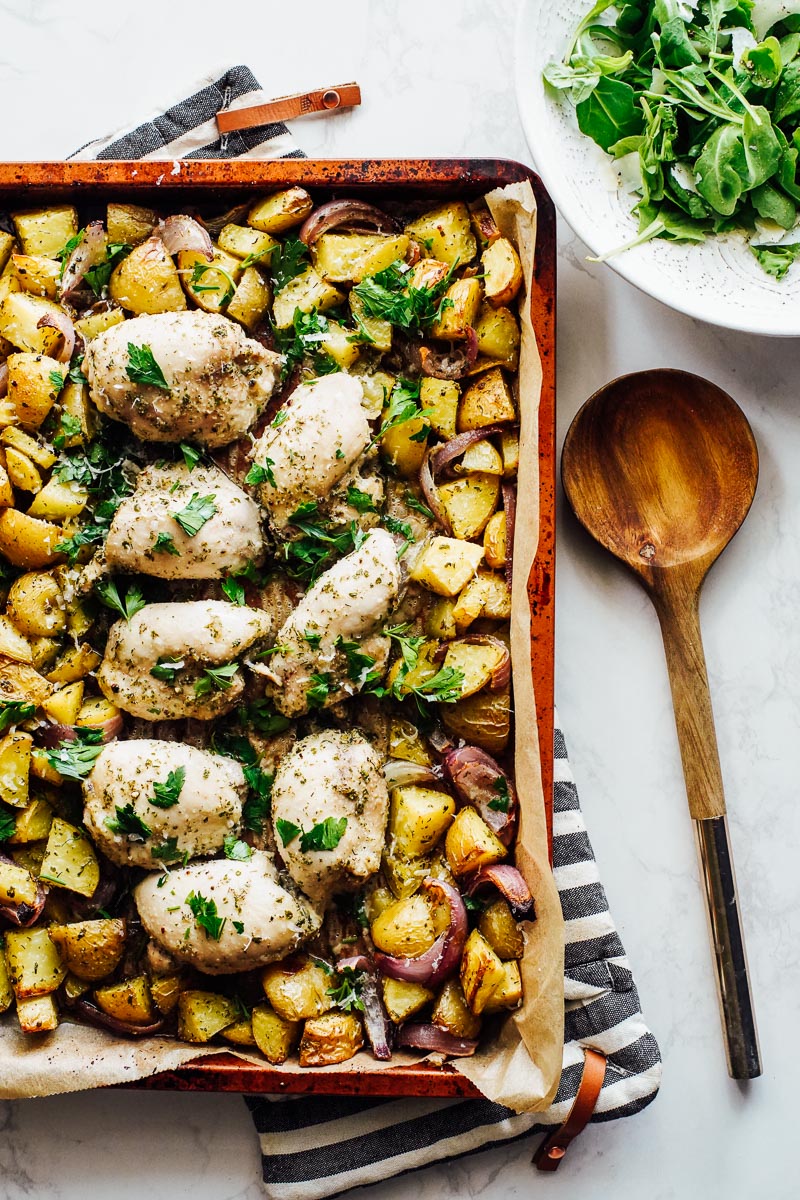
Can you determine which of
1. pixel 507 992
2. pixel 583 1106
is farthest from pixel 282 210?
pixel 583 1106

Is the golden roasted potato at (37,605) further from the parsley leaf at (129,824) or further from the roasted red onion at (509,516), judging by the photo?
the roasted red onion at (509,516)

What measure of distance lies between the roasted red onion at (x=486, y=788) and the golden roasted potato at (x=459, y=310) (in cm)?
92

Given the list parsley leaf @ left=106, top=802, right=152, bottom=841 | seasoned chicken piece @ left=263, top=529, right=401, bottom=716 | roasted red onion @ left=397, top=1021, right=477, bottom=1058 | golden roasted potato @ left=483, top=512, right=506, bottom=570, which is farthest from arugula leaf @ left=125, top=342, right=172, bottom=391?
roasted red onion @ left=397, top=1021, right=477, bottom=1058

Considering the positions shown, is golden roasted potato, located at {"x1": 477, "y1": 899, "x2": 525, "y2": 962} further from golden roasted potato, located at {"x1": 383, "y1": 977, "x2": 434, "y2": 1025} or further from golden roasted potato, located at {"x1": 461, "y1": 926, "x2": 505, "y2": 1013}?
golden roasted potato, located at {"x1": 383, "y1": 977, "x2": 434, "y2": 1025}

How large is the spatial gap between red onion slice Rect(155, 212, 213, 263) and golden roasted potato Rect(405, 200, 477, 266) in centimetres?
46

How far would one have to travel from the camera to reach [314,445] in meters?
2.15

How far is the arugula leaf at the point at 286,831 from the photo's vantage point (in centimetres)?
214

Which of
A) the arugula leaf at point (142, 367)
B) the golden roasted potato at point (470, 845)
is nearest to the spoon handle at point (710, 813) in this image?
the golden roasted potato at point (470, 845)

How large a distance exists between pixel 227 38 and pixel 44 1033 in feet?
8.07

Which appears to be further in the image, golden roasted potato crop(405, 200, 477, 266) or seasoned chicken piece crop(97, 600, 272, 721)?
golden roasted potato crop(405, 200, 477, 266)

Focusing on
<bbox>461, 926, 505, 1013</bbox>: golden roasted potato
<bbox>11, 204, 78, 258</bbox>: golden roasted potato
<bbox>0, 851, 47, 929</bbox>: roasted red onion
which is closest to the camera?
<bbox>461, 926, 505, 1013</bbox>: golden roasted potato

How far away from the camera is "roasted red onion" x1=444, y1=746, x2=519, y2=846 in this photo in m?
2.20

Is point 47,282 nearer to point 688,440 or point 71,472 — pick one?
point 71,472

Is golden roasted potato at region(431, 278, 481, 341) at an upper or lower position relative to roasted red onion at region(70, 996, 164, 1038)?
upper
